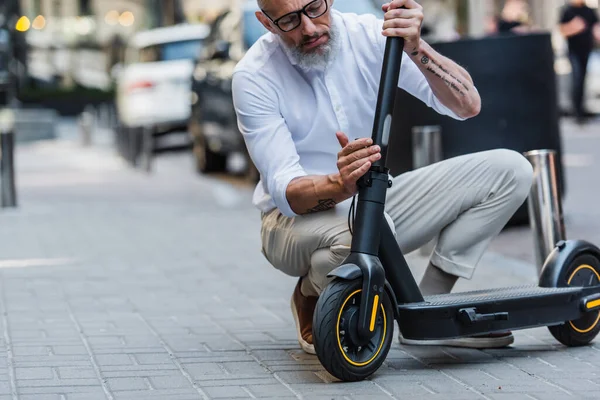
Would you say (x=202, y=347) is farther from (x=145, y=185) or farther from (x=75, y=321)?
(x=145, y=185)

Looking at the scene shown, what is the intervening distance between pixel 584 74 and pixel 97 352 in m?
15.2

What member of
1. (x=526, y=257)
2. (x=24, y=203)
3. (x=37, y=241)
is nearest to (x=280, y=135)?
(x=526, y=257)

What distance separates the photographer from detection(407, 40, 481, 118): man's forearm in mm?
4523

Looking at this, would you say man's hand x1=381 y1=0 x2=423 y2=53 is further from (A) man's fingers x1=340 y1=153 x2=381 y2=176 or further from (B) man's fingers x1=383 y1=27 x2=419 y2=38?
(A) man's fingers x1=340 y1=153 x2=381 y2=176

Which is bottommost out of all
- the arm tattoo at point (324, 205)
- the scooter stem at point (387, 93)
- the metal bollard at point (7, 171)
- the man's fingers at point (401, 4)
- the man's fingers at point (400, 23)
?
the metal bollard at point (7, 171)

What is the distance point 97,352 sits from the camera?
199 inches

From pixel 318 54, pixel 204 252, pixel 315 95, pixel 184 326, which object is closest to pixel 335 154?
pixel 315 95

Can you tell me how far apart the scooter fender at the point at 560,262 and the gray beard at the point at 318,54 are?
44.9 inches

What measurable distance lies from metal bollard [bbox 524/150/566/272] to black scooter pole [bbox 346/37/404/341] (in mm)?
1433

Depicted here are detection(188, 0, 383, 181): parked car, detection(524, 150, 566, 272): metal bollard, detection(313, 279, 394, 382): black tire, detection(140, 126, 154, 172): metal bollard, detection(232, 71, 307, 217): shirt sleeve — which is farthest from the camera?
detection(140, 126, 154, 172): metal bollard

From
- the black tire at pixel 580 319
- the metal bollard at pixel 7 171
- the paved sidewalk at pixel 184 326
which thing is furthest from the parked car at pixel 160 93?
the black tire at pixel 580 319

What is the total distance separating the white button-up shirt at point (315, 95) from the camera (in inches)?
185

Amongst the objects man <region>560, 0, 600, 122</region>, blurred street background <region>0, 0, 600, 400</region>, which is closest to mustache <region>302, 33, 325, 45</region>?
blurred street background <region>0, 0, 600, 400</region>

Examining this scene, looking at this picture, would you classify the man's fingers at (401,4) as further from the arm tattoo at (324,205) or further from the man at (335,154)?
the arm tattoo at (324,205)
